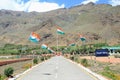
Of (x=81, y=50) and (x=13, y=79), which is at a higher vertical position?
(x=81, y=50)

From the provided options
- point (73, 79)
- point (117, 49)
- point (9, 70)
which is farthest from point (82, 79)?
point (117, 49)

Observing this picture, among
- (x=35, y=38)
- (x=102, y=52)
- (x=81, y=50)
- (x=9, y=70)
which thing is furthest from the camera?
(x=81, y=50)

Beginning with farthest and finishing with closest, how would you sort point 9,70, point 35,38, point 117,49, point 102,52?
point 117,49 → point 102,52 → point 35,38 → point 9,70

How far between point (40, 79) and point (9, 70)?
299 cm

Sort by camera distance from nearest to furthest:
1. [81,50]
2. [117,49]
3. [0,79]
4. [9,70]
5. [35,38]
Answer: [0,79]
[9,70]
[35,38]
[117,49]
[81,50]

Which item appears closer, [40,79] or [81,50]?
[40,79]

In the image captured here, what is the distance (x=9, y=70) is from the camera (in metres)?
24.3

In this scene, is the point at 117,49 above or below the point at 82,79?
above

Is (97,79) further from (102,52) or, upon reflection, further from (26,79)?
(102,52)

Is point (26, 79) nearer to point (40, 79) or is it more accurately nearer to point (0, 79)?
point (40, 79)

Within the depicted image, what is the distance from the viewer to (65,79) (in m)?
22.3

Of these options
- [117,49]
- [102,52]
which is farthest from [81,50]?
[102,52]

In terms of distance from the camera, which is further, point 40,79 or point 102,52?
point 102,52

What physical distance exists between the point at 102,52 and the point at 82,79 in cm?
2068
